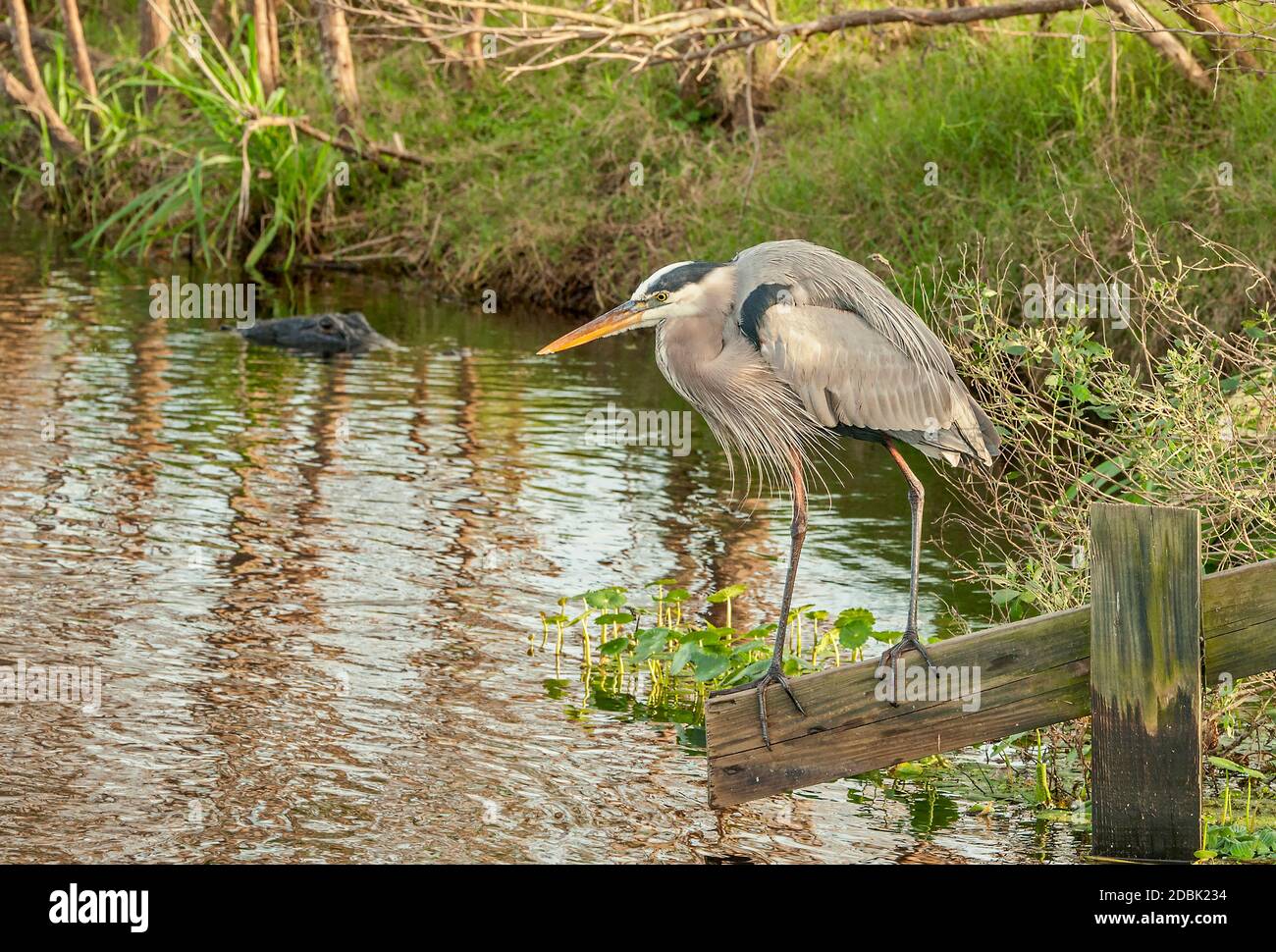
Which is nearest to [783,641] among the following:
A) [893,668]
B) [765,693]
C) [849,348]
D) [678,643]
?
[765,693]

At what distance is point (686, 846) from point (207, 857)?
155 centimetres

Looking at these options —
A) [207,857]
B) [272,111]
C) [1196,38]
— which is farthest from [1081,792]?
[272,111]

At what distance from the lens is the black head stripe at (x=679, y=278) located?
557 cm

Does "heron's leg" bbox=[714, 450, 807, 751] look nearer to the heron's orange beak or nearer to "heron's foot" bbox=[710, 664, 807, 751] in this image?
"heron's foot" bbox=[710, 664, 807, 751]

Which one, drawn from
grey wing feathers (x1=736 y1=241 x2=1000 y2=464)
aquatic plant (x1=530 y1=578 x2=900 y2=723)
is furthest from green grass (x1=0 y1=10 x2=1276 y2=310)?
grey wing feathers (x1=736 y1=241 x2=1000 y2=464)

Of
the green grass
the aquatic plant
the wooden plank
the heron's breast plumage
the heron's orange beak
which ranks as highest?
the green grass

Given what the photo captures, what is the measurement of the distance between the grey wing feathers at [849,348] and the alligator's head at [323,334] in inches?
401

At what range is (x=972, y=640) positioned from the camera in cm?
518

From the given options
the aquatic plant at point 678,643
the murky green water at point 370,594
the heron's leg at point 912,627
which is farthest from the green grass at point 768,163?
the heron's leg at point 912,627

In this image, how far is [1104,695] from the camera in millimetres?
5031

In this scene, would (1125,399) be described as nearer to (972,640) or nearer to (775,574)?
(972,640)

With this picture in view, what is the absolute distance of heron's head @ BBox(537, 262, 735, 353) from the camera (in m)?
5.56

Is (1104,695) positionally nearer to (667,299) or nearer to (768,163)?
(667,299)

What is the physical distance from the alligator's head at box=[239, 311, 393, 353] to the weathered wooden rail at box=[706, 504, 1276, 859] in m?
10.9
